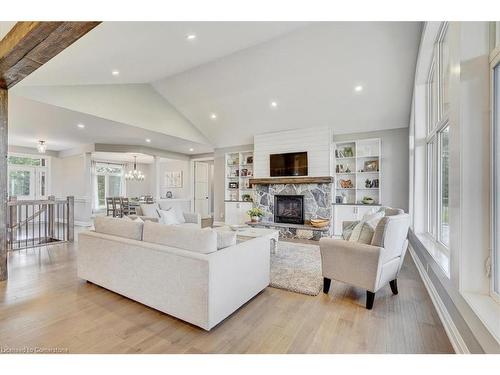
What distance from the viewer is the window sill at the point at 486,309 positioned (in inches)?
49.1

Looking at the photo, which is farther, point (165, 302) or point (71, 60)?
point (71, 60)

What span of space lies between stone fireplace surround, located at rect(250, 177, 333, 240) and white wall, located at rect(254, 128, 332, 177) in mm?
273

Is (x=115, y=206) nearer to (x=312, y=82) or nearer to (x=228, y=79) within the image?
(x=228, y=79)

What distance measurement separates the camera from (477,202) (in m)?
1.56

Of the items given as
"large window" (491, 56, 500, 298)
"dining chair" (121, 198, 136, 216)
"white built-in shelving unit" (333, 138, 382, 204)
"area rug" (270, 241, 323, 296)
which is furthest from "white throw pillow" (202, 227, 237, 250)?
"dining chair" (121, 198, 136, 216)

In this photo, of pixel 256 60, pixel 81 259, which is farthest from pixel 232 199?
pixel 81 259

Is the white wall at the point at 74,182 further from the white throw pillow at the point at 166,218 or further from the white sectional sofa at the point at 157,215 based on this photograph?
the white throw pillow at the point at 166,218

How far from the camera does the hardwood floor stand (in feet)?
5.98

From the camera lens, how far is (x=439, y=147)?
3.15 meters

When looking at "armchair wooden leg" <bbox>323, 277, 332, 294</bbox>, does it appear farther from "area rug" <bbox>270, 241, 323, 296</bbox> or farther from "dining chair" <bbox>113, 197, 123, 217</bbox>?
"dining chair" <bbox>113, 197, 123, 217</bbox>

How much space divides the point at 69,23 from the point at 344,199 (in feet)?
19.4

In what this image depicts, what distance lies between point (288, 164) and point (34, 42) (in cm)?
519

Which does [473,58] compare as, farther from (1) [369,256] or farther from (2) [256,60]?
(2) [256,60]

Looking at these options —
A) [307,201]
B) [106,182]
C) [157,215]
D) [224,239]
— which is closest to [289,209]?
[307,201]
